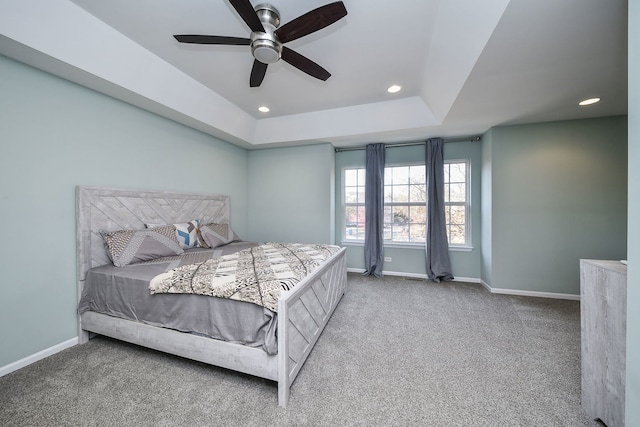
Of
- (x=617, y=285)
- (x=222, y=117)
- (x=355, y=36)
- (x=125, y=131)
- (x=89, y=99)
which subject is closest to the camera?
(x=617, y=285)

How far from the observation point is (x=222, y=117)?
10.6 feet

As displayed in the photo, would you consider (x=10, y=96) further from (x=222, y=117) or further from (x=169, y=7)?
(x=222, y=117)

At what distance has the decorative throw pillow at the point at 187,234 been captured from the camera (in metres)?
2.80

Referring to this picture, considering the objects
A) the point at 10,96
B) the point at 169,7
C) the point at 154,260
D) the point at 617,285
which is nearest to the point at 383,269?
the point at 617,285

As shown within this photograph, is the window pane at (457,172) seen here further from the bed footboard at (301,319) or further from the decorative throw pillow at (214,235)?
→ the decorative throw pillow at (214,235)

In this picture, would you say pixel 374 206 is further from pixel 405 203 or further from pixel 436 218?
pixel 436 218

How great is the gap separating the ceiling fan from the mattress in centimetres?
183

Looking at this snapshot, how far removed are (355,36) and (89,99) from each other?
2563mm

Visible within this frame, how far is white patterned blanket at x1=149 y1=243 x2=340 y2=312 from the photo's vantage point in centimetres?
149

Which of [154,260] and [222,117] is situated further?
[222,117]

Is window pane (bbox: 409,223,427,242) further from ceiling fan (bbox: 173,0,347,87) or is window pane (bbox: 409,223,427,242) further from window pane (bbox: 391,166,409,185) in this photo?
ceiling fan (bbox: 173,0,347,87)

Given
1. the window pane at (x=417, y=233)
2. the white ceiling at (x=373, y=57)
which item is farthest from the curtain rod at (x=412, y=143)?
the window pane at (x=417, y=233)

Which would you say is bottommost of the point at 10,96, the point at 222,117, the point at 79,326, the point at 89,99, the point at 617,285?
the point at 79,326

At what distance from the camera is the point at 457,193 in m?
3.91
